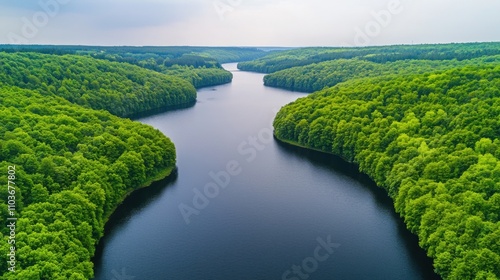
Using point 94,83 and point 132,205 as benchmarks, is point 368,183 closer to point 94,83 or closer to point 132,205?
point 132,205

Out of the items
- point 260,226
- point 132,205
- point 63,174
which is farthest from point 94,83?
point 260,226

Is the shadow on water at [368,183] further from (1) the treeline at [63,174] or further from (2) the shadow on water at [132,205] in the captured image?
(1) the treeline at [63,174]

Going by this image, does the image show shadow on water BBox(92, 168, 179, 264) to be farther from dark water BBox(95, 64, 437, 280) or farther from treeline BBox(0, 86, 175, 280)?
treeline BBox(0, 86, 175, 280)

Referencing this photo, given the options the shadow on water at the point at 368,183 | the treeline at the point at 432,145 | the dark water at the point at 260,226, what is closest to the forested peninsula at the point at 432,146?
the treeline at the point at 432,145

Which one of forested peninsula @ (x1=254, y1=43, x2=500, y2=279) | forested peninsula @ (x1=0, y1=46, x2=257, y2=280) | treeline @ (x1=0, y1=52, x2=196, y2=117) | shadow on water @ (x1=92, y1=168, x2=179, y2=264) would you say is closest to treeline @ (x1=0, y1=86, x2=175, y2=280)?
forested peninsula @ (x1=0, y1=46, x2=257, y2=280)

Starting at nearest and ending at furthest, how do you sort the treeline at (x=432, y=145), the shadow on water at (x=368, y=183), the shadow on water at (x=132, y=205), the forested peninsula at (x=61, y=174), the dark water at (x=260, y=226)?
the forested peninsula at (x=61, y=174) < the treeline at (x=432, y=145) < the dark water at (x=260, y=226) < the shadow on water at (x=368, y=183) < the shadow on water at (x=132, y=205)
